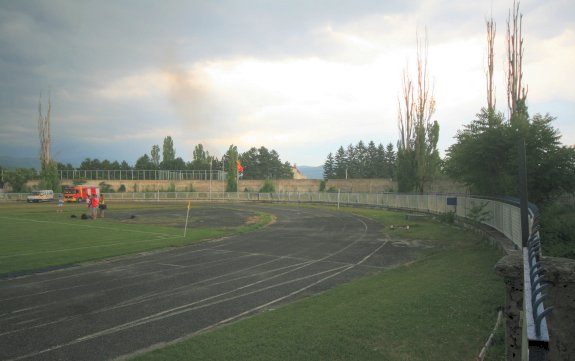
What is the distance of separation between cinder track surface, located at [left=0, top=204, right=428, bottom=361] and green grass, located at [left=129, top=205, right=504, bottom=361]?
1091 millimetres

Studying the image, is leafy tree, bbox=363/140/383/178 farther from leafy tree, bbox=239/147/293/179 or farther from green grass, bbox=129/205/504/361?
green grass, bbox=129/205/504/361

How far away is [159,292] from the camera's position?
10.9m

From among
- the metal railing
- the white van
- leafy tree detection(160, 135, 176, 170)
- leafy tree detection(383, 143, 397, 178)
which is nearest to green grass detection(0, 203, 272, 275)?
the white van

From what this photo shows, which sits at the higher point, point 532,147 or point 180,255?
point 532,147

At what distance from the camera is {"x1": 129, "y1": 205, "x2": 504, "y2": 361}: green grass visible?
20.5ft

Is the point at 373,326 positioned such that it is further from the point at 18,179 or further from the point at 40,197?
the point at 18,179

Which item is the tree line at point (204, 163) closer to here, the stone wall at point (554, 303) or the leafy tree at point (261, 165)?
the leafy tree at point (261, 165)

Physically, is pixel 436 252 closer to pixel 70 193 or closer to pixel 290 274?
pixel 290 274

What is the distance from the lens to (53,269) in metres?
13.9

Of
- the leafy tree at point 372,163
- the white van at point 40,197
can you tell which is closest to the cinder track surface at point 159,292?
the white van at point 40,197

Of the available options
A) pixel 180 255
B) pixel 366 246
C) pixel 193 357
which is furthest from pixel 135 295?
pixel 366 246

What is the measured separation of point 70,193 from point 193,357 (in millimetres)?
66827

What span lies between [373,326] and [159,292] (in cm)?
624

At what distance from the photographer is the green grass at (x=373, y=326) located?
625 centimetres
